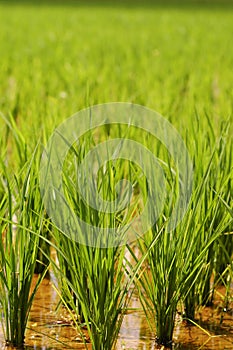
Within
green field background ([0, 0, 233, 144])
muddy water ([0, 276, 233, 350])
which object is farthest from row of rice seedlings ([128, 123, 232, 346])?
green field background ([0, 0, 233, 144])

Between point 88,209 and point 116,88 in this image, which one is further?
point 116,88

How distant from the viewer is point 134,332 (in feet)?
7.66

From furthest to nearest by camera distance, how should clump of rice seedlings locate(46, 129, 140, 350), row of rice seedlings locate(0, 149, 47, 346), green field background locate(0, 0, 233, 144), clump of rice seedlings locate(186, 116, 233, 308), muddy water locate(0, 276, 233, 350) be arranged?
green field background locate(0, 0, 233, 144) < clump of rice seedlings locate(186, 116, 233, 308) < muddy water locate(0, 276, 233, 350) < row of rice seedlings locate(0, 149, 47, 346) < clump of rice seedlings locate(46, 129, 140, 350)

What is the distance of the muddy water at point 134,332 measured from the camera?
2.24m

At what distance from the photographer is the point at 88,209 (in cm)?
208

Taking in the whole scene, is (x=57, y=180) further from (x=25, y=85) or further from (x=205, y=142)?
(x=25, y=85)

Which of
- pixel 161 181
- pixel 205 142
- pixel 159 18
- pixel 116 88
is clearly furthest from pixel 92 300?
pixel 159 18

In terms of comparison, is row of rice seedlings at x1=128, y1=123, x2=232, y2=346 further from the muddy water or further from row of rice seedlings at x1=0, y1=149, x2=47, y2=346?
row of rice seedlings at x1=0, y1=149, x2=47, y2=346

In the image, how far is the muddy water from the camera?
2.24m

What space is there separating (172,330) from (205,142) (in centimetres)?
86

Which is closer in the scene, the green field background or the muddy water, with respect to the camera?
the muddy water

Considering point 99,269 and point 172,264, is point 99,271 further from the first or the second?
point 172,264

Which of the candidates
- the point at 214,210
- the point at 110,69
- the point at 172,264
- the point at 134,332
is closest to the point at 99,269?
the point at 172,264

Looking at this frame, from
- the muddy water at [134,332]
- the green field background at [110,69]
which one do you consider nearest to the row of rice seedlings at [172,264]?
the muddy water at [134,332]
